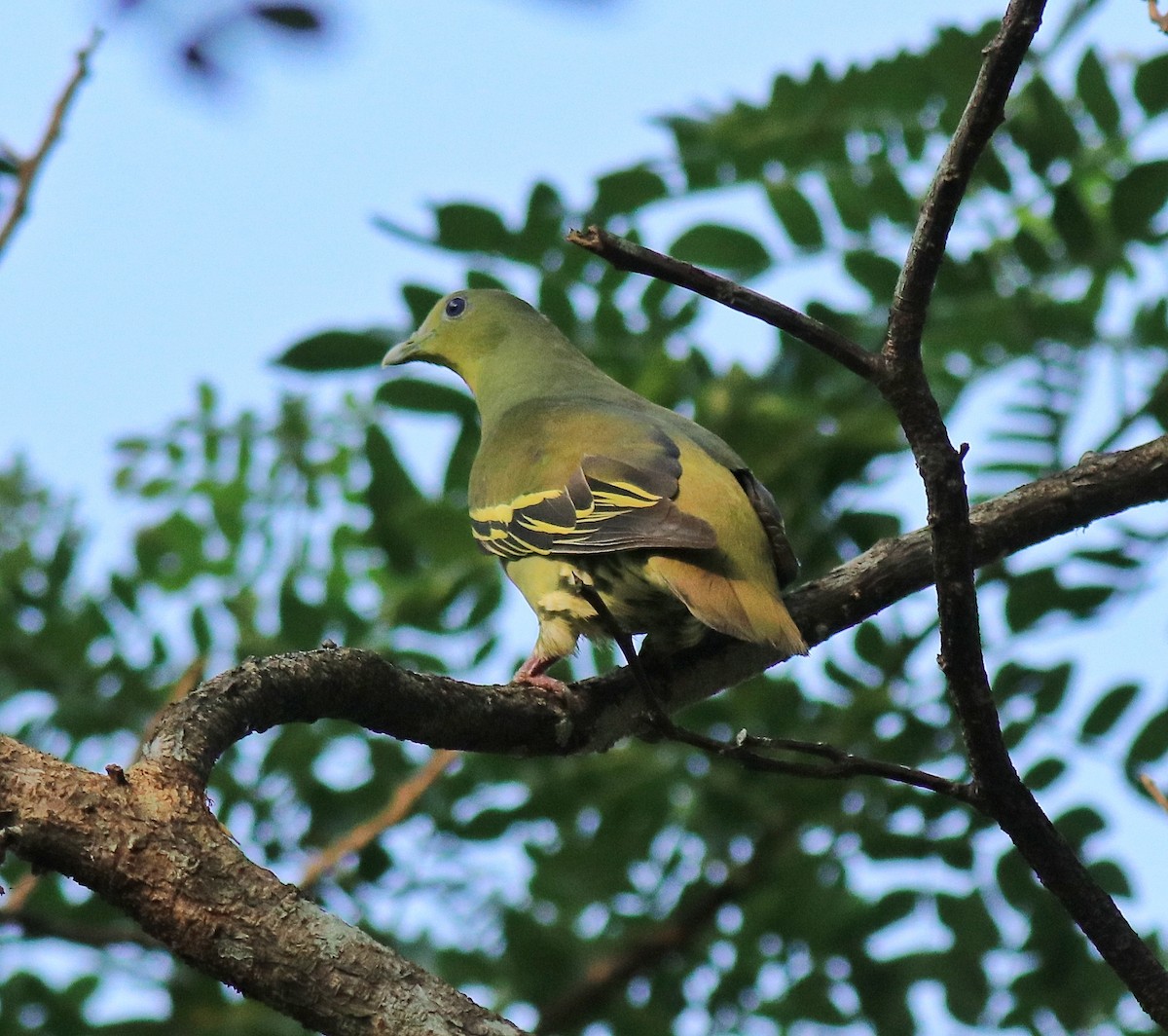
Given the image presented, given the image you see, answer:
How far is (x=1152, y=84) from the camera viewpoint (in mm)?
4402

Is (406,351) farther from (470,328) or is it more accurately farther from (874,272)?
(874,272)

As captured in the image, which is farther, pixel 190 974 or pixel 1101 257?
pixel 190 974

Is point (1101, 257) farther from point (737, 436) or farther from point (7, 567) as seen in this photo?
point (7, 567)

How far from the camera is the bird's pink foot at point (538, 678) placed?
129 inches

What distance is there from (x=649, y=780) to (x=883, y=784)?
742 mm

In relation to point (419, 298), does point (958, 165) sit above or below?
below

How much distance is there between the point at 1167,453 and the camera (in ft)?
10.5

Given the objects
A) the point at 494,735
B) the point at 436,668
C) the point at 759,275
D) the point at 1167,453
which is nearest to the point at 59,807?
the point at 494,735

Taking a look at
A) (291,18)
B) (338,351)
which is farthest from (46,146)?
(291,18)

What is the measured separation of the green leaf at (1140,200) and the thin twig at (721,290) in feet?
8.09

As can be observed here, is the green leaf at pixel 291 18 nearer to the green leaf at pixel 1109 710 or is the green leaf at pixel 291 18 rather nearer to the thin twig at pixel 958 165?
A: the thin twig at pixel 958 165

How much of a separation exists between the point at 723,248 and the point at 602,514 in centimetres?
136

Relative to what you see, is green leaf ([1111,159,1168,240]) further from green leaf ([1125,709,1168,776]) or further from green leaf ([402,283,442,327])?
green leaf ([402,283,442,327])

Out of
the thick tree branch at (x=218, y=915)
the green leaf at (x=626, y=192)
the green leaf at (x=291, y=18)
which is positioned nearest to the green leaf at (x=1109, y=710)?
the green leaf at (x=626, y=192)
